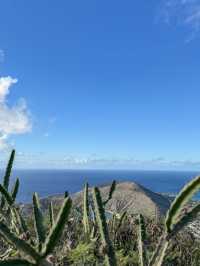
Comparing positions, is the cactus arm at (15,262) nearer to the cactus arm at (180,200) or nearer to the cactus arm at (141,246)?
the cactus arm at (180,200)

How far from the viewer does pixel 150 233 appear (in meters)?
8.64

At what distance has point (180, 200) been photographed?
3.13 m

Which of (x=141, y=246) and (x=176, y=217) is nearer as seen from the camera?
(x=176, y=217)

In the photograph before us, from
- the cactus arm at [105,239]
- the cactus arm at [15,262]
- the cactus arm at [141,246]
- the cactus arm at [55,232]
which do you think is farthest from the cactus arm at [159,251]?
the cactus arm at [15,262]

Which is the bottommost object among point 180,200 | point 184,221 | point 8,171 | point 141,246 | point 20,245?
point 141,246

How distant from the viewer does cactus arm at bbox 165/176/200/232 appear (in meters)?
3.08

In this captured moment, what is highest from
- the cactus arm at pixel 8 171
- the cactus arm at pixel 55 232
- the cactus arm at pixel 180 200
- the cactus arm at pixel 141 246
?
the cactus arm at pixel 8 171

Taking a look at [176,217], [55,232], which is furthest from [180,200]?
[55,232]

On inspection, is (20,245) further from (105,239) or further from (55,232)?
(105,239)

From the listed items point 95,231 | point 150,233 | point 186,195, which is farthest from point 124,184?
point 186,195

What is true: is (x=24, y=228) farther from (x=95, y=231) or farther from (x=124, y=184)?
(x=124, y=184)

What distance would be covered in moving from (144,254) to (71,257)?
2.87 ft

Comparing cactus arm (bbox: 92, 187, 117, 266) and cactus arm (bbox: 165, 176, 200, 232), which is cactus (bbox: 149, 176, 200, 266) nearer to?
cactus arm (bbox: 165, 176, 200, 232)

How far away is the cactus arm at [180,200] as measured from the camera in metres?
3.08
